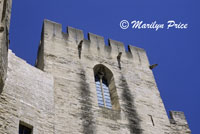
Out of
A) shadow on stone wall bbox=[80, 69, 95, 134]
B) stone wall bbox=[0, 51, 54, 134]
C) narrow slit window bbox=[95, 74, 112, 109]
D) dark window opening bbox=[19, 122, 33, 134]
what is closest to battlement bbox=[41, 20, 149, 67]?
narrow slit window bbox=[95, 74, 112, 109]

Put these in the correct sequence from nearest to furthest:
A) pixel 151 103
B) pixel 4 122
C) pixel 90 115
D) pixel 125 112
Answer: pixel 4 122 < pixel 90 115 < pixel 125 112 < pixel 151 103

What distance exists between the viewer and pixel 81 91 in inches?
454

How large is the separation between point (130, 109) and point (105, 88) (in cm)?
135

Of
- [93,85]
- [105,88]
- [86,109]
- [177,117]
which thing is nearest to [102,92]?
[105,88]

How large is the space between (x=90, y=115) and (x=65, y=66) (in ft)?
6.88

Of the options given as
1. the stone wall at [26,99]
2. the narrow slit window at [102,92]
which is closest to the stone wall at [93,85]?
the narrow slit window at [102,92]

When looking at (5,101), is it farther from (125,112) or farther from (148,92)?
(148,92)

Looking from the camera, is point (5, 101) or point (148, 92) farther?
point (148, 92)

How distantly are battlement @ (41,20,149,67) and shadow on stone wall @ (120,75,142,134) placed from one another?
154 centimetres

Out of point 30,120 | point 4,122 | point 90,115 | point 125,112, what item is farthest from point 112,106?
point 4,122

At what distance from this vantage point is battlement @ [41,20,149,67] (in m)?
13.4

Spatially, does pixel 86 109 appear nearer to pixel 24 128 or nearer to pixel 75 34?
pixel 24 128

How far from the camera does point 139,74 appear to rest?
13.8 metres

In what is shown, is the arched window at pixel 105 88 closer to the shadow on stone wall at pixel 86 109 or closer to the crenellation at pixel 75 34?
the shadow on stone wall at pixel 86 109
